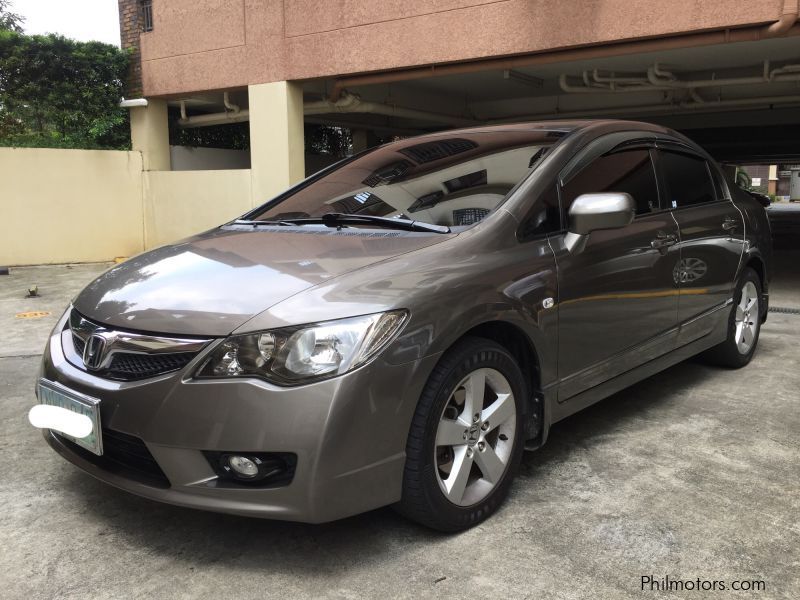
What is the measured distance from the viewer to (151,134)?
1248cm

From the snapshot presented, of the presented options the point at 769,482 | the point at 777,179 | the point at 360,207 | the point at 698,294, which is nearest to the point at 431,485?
the point at 360,207

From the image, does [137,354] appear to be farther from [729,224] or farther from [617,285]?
[729,224]

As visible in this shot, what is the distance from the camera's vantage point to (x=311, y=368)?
2.22 metres

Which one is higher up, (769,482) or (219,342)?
(219,342)

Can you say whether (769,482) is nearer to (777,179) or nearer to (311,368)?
(311,368)

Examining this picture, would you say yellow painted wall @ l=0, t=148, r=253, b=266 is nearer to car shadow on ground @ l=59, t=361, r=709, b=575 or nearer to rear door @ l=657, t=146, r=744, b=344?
rear door @ l=657, t=146, r=744, b=344

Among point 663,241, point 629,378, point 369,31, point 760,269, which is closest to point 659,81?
point 369,31

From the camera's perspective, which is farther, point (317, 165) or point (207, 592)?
point (317, 165)

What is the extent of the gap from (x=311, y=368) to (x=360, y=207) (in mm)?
1290

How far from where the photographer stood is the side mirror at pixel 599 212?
9.73 ft

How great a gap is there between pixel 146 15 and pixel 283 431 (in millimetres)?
11865

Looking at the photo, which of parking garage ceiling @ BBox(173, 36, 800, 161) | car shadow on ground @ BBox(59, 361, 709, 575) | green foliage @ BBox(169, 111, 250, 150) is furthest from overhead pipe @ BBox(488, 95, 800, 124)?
car shadow on ground @ BBox(59, 361, 709, 575)

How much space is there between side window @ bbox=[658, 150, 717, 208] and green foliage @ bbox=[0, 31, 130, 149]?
1080 cm

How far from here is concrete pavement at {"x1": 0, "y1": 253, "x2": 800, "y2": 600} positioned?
7.57ft
